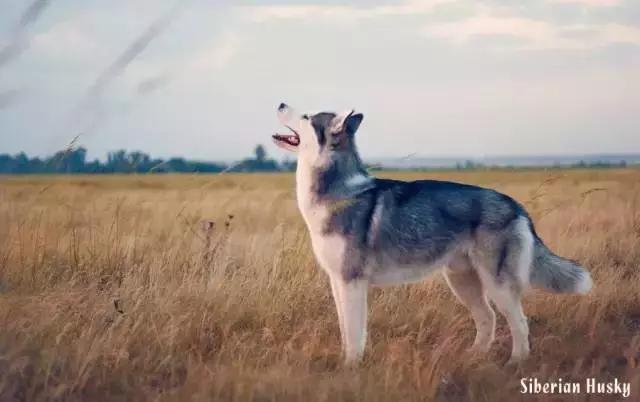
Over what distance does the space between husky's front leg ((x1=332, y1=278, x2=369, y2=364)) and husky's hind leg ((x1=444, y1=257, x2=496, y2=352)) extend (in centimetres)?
88

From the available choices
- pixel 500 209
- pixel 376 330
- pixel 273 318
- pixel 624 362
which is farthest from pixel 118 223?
pixel 624 362

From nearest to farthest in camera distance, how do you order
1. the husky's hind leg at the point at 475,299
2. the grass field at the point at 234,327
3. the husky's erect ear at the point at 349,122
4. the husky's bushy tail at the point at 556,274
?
the grass field at the point at 234,327, the husky's erect ear at the point at 349,122, the husky's bushy tail at the point at 556,274, the husky's hind leg at the point at 475,299

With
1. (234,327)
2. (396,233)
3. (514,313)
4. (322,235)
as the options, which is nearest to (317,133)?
(322,235)

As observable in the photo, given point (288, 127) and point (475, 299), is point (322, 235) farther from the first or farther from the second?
point (475, 299)

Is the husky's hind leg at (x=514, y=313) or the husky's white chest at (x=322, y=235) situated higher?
the husky's white chest at (x=322, y=235)

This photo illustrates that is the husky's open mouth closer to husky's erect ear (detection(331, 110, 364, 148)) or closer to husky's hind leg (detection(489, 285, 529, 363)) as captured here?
husky's erect ear (detection(331, 110, 364, 148))

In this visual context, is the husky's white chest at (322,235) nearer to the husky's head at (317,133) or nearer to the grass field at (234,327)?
the husky's head at (317,133)

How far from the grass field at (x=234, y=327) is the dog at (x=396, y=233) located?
0.40 metres

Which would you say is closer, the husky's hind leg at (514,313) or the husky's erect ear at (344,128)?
the husky's erect ear at (344,128)

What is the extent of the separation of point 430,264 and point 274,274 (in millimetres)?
1784

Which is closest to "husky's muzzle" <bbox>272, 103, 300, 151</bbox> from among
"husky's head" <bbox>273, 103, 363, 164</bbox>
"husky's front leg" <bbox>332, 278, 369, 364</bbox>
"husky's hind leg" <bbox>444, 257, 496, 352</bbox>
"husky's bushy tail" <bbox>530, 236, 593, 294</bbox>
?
"husky's head" <bbox>273, 103, 363, 164</bbox>

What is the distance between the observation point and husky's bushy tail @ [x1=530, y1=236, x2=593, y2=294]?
226 inches

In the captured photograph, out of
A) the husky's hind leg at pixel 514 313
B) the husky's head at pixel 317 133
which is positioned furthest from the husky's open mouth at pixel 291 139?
the husky's hind leg at pixel 514 313

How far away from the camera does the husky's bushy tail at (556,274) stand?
18.8 ft
